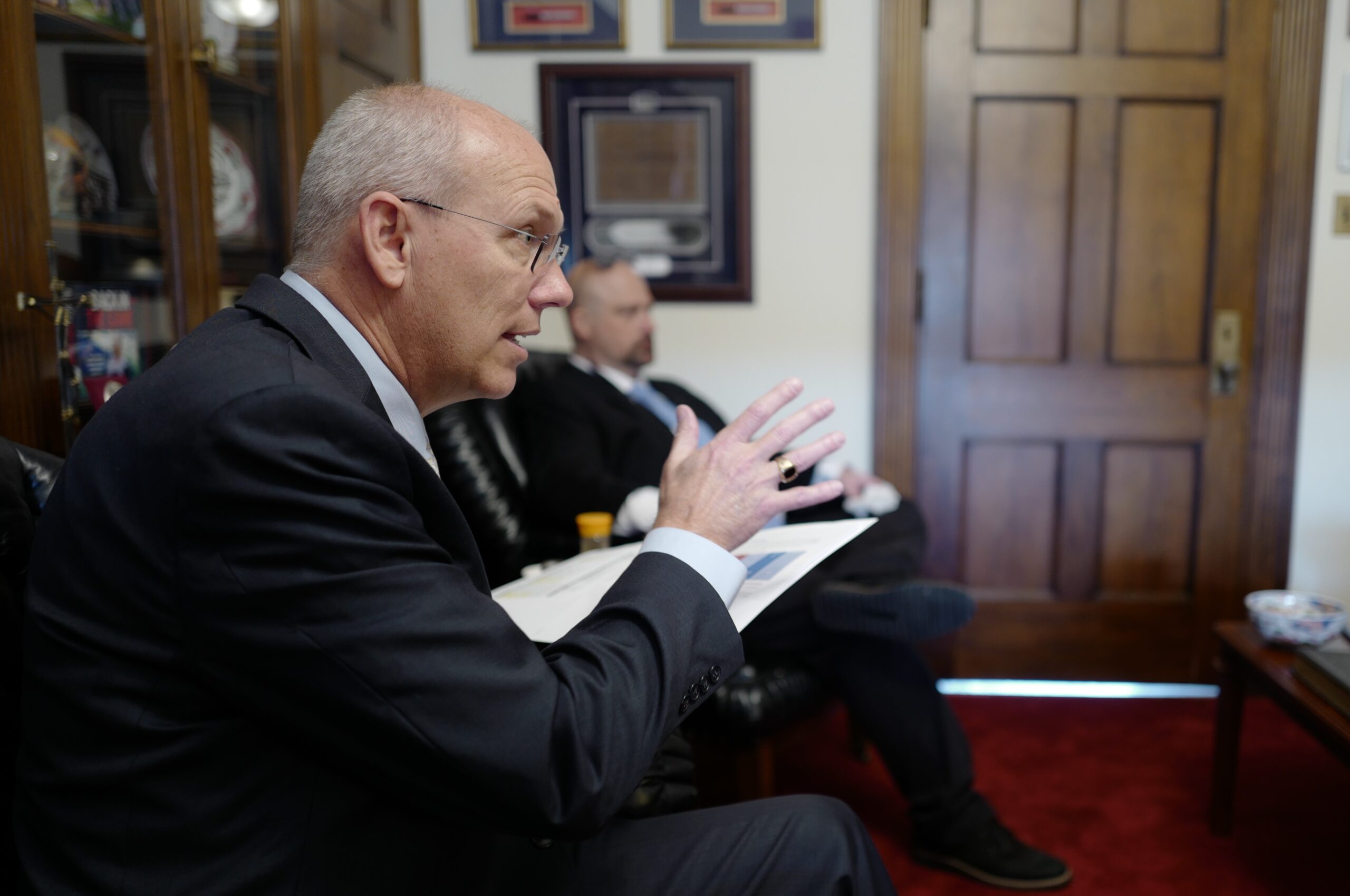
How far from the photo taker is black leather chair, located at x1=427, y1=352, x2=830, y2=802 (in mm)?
1832

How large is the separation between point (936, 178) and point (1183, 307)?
32.9 inches

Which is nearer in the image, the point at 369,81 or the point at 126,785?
the point at 126,785

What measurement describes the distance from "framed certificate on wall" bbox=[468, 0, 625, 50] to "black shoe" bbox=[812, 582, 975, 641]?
1807 mm

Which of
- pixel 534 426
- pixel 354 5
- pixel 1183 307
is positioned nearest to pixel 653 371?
pixel 534 426

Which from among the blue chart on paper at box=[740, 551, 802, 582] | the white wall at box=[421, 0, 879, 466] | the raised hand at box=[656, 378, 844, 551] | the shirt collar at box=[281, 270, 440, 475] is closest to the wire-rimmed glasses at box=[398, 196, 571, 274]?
the shirt collar at box=[281, 270, 440, 475]

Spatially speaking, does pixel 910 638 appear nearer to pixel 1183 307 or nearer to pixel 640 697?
pixel 640 697

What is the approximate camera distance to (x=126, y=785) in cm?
77

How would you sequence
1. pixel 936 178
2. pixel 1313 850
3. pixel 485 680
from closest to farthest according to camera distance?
pixel 485 680
pixel 1313 850
pixel 936 178

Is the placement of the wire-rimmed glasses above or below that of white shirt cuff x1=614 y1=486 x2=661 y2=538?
above

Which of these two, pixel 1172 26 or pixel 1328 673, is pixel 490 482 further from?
pixel 1172 26

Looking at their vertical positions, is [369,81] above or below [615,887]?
above

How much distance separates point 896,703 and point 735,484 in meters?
1.12

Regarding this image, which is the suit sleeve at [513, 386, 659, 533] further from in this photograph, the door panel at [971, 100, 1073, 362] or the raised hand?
the door panel at [971, 100, 1073, 362]

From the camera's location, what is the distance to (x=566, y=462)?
7.35 ft
